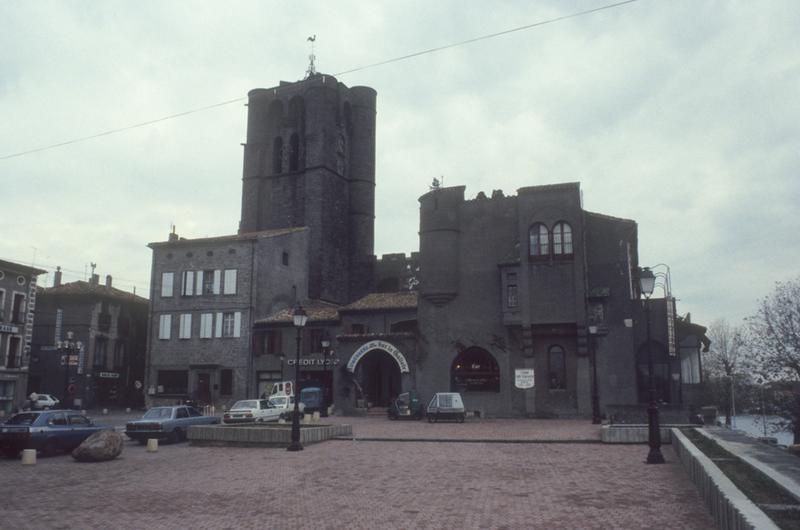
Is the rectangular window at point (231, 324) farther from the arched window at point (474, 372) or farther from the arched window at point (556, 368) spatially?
the arched window at point (556, 368)

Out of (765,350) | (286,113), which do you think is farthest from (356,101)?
→ (765,350)

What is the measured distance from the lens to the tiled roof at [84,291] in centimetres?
5128

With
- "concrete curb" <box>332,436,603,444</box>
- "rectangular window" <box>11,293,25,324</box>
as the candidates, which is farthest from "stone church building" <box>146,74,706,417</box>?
"concrete curb" <box>332,436,603,444</box>

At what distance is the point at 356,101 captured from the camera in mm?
62062

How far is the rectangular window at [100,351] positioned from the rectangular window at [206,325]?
1021 cm

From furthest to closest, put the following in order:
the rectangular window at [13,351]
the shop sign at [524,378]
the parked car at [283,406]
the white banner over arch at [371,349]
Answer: the rectangular window at [13,351] < the white banner over arch at [371,349] < the shop sign at [524,378] < the parked car at [283,406]

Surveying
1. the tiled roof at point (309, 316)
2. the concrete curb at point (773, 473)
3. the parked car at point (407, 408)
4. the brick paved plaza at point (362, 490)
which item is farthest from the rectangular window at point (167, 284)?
the concrete curb at point (773, 473)

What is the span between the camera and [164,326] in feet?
160

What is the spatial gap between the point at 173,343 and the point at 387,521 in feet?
137

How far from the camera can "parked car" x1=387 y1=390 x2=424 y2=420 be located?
112 ft

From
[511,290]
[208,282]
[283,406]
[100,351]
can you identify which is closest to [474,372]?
[511,290]

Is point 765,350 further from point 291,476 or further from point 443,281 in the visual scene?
point 291,476

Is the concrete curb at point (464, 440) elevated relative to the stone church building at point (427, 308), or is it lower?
lower

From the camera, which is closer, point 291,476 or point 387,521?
point 387,521
